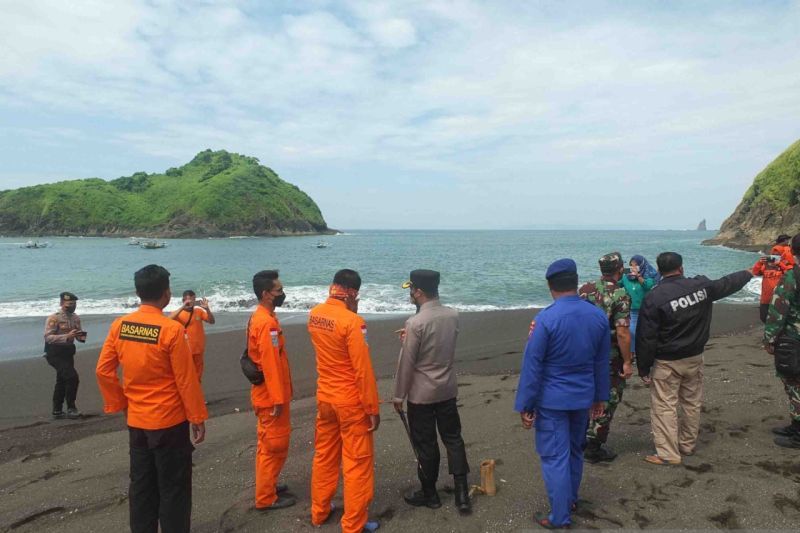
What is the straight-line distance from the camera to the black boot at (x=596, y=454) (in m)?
4.61

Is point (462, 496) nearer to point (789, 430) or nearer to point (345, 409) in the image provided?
point (345, 409)

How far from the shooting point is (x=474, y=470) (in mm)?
4586

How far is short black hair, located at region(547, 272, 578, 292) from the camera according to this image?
3468 millimetres

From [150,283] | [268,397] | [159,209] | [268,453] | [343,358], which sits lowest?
[268,453]

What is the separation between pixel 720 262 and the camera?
41.8 metres

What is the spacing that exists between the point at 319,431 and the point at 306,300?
17.6m

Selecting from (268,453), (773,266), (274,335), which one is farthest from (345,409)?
(773,266)

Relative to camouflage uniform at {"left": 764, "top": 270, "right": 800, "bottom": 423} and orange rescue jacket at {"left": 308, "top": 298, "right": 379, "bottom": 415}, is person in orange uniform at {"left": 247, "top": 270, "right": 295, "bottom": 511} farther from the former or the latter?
camouflage uniform at {"left": 764, "top": 270, "right": 800, "bottom": 423}

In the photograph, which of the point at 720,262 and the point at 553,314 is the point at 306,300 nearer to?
the point at 553,314

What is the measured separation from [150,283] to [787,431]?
6394mm

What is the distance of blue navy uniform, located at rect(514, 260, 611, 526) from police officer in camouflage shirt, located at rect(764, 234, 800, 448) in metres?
2.52

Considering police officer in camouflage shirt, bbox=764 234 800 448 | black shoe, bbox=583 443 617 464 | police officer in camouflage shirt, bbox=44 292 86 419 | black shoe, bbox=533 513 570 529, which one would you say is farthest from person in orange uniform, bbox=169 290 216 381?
police officer in camouflage shirt, bbox=764 234 800 448

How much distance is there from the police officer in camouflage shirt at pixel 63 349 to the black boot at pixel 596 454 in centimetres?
729

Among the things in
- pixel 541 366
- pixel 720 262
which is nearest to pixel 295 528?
pixel 541 366
